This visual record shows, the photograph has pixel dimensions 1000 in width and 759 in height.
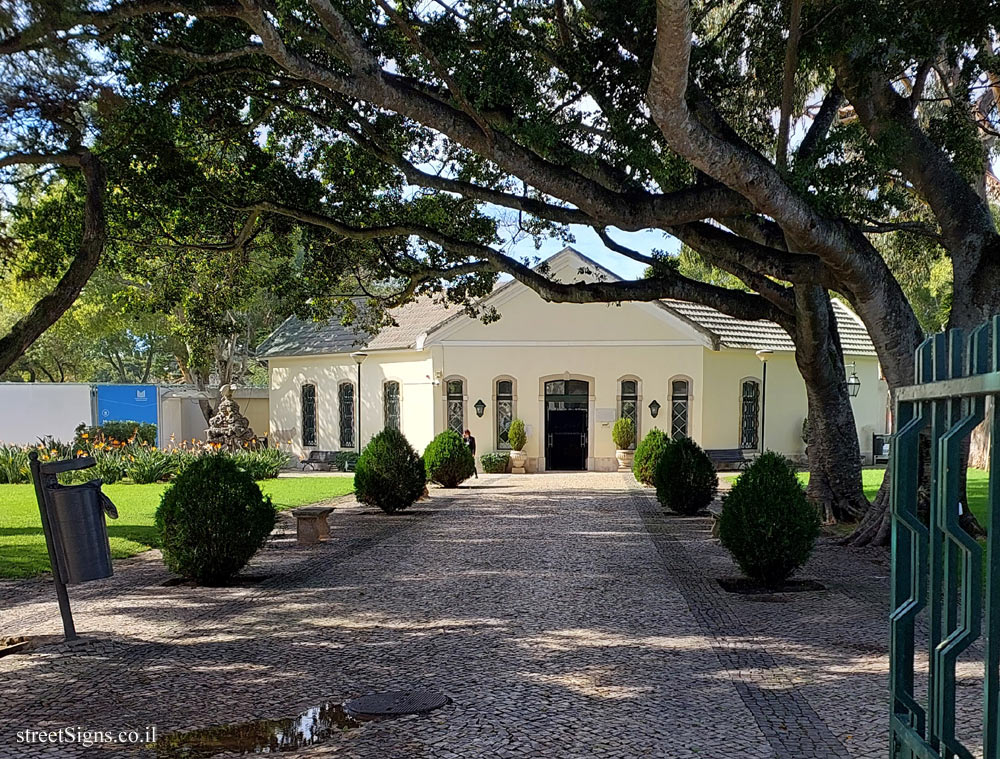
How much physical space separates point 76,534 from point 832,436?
11839 mm

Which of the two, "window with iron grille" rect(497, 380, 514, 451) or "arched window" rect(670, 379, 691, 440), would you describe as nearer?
"arched window" rect(670, 379, 691, 440)

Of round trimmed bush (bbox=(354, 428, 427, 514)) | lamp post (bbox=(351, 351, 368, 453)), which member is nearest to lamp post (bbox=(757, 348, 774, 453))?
lamp post (bbox=(351, 351, 368, 453))

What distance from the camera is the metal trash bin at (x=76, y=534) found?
729 cm

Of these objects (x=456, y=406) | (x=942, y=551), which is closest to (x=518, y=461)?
(x=456, y=406)

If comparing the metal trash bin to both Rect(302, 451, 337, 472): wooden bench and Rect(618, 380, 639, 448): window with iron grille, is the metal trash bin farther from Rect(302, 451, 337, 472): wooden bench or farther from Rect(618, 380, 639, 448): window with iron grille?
Rect(302, 451, 337, 472): wooden bench

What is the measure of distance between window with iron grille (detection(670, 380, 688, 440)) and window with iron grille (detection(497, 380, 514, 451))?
513 cm

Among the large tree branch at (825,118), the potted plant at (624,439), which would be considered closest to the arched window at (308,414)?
the potted plant at (624,439)

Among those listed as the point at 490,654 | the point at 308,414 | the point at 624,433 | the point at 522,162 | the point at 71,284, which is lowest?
the point at 490,654

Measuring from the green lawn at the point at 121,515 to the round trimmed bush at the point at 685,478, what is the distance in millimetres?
7839

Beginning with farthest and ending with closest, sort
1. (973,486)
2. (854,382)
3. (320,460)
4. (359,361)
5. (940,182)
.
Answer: (320,460) → (854,382) → (359,361) → (973,486) → (940,182)

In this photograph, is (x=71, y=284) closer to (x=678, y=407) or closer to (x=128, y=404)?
(x=678, y=407)

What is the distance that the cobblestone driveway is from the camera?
5234 millimetres

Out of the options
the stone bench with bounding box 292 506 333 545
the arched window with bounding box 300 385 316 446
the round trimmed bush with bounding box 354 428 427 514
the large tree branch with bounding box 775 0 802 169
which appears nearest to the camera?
the large tree branch with bounding box 775 0 802 169

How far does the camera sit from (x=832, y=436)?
1470 centimetres
